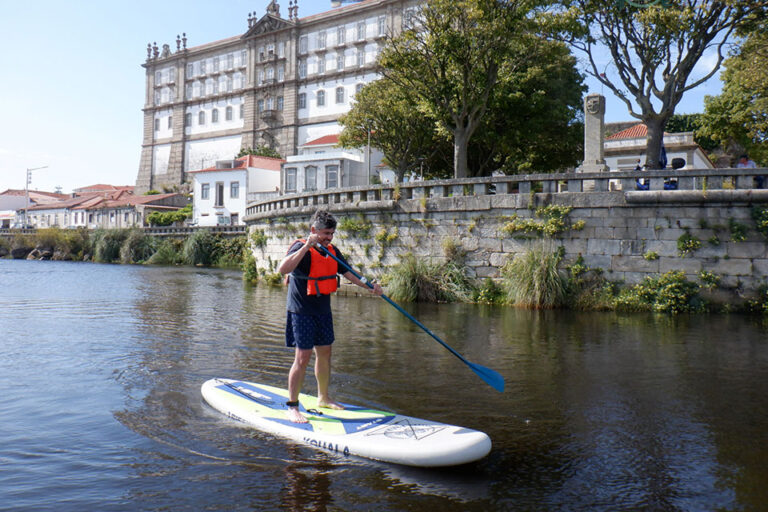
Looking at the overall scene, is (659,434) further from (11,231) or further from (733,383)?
(11,231)

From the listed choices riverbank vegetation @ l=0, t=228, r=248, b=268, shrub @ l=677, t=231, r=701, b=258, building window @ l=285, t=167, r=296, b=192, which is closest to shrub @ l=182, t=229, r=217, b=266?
riverbank vegetation @ l=0, t=228, r=248, b=268

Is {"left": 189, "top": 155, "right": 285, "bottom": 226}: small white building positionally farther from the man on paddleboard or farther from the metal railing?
the man on paddleboard

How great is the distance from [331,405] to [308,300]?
1009mm

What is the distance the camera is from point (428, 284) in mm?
15781

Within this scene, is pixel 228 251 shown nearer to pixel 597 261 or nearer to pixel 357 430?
pixel 597 261

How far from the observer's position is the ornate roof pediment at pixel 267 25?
63.5m

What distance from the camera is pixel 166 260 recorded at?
41969 millimetres

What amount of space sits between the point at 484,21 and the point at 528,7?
51.8 inches

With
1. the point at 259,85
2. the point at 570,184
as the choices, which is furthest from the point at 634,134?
the point at 259,85

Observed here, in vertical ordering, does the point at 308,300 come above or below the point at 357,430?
above

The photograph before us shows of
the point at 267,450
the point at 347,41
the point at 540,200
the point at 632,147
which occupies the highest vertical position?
the point at 347,41

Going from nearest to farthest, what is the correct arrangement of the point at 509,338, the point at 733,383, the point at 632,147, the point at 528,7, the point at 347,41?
the point at 733,383, the point at 509,338, the point at 528,7, the point at 632,147, the point at 347,41

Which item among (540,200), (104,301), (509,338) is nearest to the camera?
(509,338)

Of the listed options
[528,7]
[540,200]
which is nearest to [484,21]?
[528,7]
